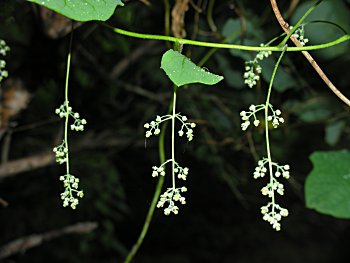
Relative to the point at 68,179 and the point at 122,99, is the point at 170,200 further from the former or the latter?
the point at 122,99

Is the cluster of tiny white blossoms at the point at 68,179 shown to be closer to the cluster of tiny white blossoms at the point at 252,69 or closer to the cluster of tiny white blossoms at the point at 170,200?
the cluster of tiny white blossoms at the point at 170,200

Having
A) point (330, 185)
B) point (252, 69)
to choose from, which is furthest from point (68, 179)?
point (330, 185)

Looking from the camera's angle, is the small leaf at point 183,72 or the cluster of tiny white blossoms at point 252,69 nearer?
the small leaf at point 183,72

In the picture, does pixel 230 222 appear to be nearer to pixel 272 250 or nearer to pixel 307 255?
pixel 272 250

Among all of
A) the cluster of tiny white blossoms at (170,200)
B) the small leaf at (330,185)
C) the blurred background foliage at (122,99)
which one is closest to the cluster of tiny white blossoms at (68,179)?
the cluster of tiny white blossoms at (170,200)

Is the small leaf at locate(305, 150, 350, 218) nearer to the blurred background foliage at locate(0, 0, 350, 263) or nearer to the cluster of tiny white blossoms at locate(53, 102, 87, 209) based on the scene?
the blurred background foliage at locate(0, 0, 350, 263)

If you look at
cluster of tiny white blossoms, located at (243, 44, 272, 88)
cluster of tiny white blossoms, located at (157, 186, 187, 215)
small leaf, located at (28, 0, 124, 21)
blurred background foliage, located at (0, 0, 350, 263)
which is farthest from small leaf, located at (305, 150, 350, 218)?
small leaf, located at (28, 0, 124, 21)
